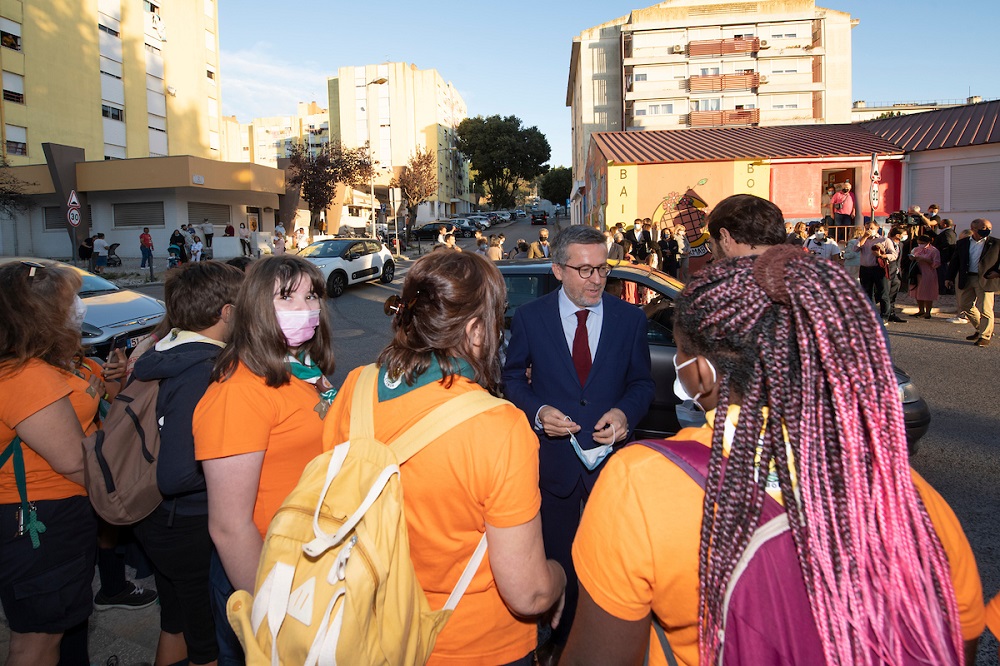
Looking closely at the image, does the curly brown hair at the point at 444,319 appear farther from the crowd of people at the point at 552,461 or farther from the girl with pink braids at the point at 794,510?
the girl with pink braids at the point at 794,510

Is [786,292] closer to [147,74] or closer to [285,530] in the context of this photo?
[285,530]

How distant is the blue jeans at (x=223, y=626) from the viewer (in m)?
2.13

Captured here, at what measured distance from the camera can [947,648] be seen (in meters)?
1.09

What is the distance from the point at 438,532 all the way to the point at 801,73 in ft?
165

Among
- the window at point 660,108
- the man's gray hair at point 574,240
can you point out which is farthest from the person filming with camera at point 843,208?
the window at point 660,108

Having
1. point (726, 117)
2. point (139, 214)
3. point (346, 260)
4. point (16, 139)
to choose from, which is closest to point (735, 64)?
point (726, 117)

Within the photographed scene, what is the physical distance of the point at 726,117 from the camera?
43.6 m

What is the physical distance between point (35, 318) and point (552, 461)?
2207 millimetres

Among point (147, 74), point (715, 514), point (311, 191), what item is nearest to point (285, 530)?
point (715, 514)

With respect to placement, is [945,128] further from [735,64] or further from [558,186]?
[558,186]

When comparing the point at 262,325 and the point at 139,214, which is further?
the point at 139,214

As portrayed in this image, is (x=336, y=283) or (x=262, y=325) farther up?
(x=262, y=325)

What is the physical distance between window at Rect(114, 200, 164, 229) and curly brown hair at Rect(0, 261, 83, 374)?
32183 mm

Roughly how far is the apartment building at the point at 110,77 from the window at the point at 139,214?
6.09 meters
